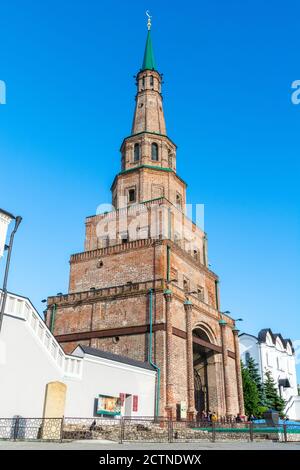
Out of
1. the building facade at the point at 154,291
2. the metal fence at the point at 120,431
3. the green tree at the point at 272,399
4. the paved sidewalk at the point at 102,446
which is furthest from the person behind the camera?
the green tree at the point at 272,399

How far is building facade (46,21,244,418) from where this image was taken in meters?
29.2

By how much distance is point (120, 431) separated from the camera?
1716cm

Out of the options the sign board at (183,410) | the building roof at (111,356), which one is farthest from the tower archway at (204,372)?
the building roof at (111,356)

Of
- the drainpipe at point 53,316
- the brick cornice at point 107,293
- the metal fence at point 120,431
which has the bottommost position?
the metal fence at point 120,431

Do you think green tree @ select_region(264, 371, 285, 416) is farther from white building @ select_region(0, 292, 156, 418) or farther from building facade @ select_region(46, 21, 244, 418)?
white building @ select_region(0, 292, 156, 418)

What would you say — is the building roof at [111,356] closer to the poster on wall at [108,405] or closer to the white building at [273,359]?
the poster on wall at [108,405]

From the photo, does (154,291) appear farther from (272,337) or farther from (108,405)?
(272,337)

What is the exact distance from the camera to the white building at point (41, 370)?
55.0ft

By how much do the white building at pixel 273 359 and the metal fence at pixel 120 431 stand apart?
35413 millimetres

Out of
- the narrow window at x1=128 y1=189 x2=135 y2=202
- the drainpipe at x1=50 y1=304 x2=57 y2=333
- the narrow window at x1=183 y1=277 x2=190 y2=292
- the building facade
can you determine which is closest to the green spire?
the building facade

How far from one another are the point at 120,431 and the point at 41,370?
4059 millimetres

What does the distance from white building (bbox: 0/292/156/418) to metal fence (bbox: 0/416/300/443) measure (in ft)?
3.07

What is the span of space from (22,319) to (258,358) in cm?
4703
